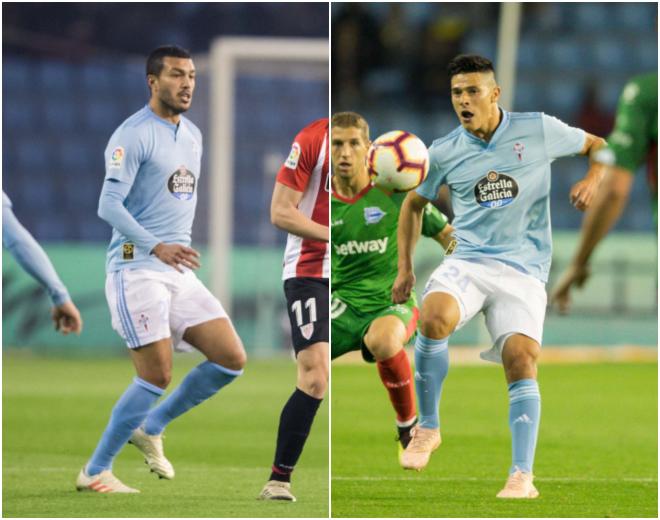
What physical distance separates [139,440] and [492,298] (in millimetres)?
1475

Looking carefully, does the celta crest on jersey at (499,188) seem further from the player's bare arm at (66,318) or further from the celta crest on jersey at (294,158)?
the player's bare arm at (66,318)

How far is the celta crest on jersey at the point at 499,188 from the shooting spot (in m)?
4.39

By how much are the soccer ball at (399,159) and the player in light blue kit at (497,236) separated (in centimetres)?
8

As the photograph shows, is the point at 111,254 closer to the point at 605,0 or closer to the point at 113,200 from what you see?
the point at 113,200

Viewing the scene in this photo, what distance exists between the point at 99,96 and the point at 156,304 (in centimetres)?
1008

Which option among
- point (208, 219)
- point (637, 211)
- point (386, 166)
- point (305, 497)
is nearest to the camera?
point (386, 166)

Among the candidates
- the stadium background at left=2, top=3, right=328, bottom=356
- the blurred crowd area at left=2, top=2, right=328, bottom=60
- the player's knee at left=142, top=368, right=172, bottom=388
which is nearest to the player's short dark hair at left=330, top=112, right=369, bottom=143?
the player's knee at left=142, top=368, right=172, bottom=388

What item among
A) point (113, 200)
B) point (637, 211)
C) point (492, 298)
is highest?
point (113, 200)

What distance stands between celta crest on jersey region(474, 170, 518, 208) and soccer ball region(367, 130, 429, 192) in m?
0.21

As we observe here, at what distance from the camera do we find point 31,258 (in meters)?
3.95

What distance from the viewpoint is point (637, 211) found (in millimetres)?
14094

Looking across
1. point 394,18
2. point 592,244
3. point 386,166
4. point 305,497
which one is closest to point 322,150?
point 386,166

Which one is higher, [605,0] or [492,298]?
[605,0]

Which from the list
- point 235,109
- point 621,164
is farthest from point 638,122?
point 235,109
